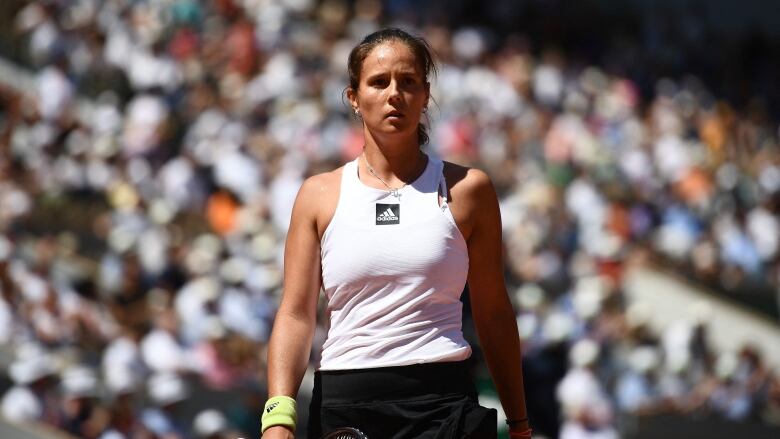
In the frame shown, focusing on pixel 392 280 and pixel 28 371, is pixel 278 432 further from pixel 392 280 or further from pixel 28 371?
pixel 28 371

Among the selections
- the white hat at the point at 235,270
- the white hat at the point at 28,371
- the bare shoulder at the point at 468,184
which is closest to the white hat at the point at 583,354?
the white hat at the point at 235,270

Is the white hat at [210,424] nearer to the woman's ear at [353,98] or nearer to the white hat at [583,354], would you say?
the white hat at [583,354]

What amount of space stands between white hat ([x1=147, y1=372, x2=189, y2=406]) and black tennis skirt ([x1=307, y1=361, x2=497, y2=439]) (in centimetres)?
714

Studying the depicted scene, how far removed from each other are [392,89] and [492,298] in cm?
75

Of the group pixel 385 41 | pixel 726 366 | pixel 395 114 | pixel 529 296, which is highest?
pixel 385 41

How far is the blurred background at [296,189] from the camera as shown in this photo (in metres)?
12.7

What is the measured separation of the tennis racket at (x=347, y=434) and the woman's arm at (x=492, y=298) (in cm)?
58

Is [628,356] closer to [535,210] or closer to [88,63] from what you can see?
[535,210]

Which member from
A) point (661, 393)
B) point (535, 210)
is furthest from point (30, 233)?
point (661, 393)

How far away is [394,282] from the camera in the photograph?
4.42 m

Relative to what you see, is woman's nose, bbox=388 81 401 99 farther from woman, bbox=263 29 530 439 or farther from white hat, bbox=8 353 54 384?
white hat, bbox=8 353 54 384

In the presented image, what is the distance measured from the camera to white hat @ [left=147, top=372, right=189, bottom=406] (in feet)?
37.3

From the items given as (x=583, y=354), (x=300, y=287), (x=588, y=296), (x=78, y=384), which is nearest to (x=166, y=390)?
(x=78, y=384)

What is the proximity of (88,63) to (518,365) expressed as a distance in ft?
48.9
